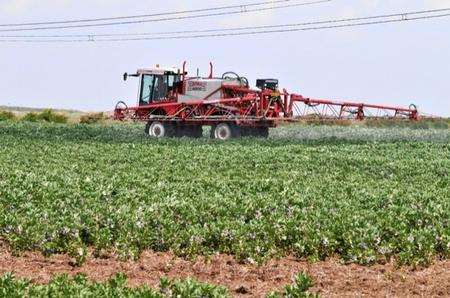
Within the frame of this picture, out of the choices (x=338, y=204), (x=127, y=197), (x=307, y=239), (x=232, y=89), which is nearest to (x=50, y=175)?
(x=127, y=197)

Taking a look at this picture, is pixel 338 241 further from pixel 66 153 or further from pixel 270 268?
pixel 66 153

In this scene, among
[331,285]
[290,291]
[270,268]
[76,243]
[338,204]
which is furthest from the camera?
[338,204]

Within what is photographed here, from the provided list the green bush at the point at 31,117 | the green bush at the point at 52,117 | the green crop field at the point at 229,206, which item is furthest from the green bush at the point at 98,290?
the green bush at the point at 52,117

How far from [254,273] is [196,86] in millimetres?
28729

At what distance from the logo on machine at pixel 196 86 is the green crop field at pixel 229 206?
13129 millimetres

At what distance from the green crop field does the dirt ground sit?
0.80 feet

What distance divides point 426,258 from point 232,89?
2763cm

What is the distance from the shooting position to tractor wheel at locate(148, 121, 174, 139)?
40903mm

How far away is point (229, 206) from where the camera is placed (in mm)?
15094

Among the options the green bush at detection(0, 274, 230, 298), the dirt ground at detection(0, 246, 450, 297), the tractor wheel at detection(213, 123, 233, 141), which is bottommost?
the dirt ground at detection(0, 246, 450, 297)

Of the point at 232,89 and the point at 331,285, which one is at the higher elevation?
the point at 232,89

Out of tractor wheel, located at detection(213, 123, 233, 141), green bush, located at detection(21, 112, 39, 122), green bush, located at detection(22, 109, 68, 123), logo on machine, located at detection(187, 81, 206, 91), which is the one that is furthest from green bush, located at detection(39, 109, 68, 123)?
tractor wheel, located at detection(213, 123, 233, 141)

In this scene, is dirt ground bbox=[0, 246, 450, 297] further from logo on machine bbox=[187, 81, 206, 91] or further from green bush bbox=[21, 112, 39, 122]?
green bush bbox=[21, 112, 39, 122]

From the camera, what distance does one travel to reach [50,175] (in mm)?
19812
